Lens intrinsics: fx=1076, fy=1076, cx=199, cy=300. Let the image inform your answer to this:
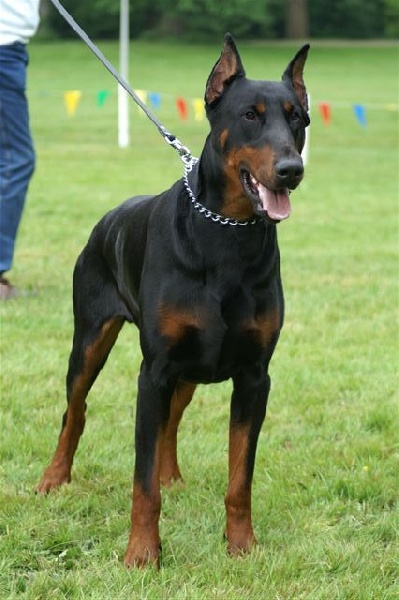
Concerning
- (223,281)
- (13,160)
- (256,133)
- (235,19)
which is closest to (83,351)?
(223,281)

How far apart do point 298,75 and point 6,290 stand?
4.26m

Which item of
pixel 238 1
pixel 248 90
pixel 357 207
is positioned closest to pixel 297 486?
pixel 248 90

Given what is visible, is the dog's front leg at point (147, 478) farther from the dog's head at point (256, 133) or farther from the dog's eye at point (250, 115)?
the dog's eye at point (250, 115)

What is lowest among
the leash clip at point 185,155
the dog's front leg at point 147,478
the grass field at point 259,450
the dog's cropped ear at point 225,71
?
the grass field at point 259,450

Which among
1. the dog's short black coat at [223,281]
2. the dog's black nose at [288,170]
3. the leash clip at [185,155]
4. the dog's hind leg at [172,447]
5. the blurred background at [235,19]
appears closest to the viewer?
the dog's black nose at [288,170]

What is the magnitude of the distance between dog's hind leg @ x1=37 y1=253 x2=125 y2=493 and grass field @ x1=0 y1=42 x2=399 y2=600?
0.12m

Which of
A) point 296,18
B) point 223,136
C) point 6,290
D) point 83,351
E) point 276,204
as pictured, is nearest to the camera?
point 276,204

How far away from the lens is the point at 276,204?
10.8 ft

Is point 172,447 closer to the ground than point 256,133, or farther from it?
closer to the ground

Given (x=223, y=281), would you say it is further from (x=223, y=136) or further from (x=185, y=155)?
(x=185, y=155)

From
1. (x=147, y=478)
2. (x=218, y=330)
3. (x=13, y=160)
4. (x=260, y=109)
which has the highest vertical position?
(x=260, y=109)

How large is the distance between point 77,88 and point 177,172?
72.5ft

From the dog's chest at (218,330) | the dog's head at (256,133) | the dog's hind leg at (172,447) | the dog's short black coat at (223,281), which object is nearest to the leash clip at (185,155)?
the dog's short black coat at (223,281)

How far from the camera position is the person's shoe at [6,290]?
7.48 metres
